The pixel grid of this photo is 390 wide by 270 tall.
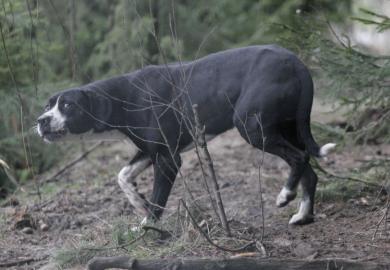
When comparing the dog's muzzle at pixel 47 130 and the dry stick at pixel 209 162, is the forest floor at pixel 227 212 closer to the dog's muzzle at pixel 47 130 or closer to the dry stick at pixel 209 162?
the dry stick at pixel 209 162

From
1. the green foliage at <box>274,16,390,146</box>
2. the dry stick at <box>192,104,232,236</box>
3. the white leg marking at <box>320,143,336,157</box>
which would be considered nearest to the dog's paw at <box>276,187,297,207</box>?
the white leg marking at <box>320,143,336,157</box>

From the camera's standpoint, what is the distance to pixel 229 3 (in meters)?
14.9

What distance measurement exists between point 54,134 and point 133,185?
89 cm

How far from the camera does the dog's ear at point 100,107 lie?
7.32 meters

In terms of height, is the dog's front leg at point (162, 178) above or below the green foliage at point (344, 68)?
below

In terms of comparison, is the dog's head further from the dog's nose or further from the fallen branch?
the fallen branch

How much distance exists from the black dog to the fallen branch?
38.7 inches

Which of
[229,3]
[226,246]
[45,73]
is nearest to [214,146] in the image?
[45,73]

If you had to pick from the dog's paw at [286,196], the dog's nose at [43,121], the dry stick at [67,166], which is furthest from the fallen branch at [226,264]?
the dry stick at [67,166]

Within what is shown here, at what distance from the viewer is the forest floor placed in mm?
5961

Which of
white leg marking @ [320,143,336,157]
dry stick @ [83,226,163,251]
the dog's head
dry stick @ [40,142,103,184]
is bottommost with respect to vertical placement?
dry stick @ [40,142,103,184]

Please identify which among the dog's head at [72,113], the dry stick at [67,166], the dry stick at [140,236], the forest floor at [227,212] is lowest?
the dry stick at [67,166]

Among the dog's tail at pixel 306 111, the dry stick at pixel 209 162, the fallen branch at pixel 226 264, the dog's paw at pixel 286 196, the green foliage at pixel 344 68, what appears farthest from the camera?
the green foliage at pixel 344 68

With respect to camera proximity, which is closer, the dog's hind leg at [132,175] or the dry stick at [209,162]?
the dry stick at [209,162]
